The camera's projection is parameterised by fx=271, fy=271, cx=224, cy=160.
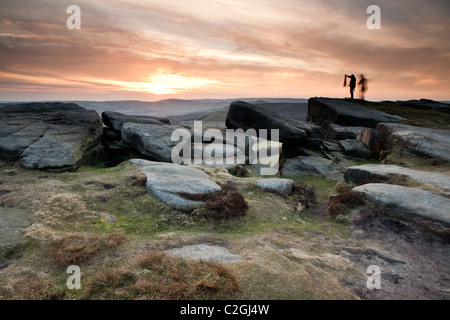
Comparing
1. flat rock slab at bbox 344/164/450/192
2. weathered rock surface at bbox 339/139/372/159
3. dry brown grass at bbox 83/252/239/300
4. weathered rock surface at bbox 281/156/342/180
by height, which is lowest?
dry brown grass at bbox 83/252/239/300

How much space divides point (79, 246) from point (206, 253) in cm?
399

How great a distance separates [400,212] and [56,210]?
1501 cm

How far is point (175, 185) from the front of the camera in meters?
13.8

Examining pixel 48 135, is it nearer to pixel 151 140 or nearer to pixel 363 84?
pixel 151 140

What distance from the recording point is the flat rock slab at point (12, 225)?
8.79m

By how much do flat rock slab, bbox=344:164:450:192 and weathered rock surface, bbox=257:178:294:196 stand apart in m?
4.30

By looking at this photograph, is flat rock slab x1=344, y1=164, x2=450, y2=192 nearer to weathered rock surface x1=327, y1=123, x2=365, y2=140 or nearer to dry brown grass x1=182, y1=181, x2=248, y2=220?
dry brown grass x1=182, y1=181, x2=248, y2=220

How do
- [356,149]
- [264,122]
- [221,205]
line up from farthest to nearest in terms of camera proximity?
[356,149]
[264,122]
[221,205]

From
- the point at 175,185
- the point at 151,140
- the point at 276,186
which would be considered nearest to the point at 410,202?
the point at 276,186

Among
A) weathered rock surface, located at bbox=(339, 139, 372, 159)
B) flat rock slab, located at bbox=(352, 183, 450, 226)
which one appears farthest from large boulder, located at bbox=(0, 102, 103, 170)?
weathered rock surface, located at bbox=(339, 139, 372, 159)

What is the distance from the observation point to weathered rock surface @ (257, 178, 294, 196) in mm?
16828

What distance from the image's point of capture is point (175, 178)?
14.8 metres
